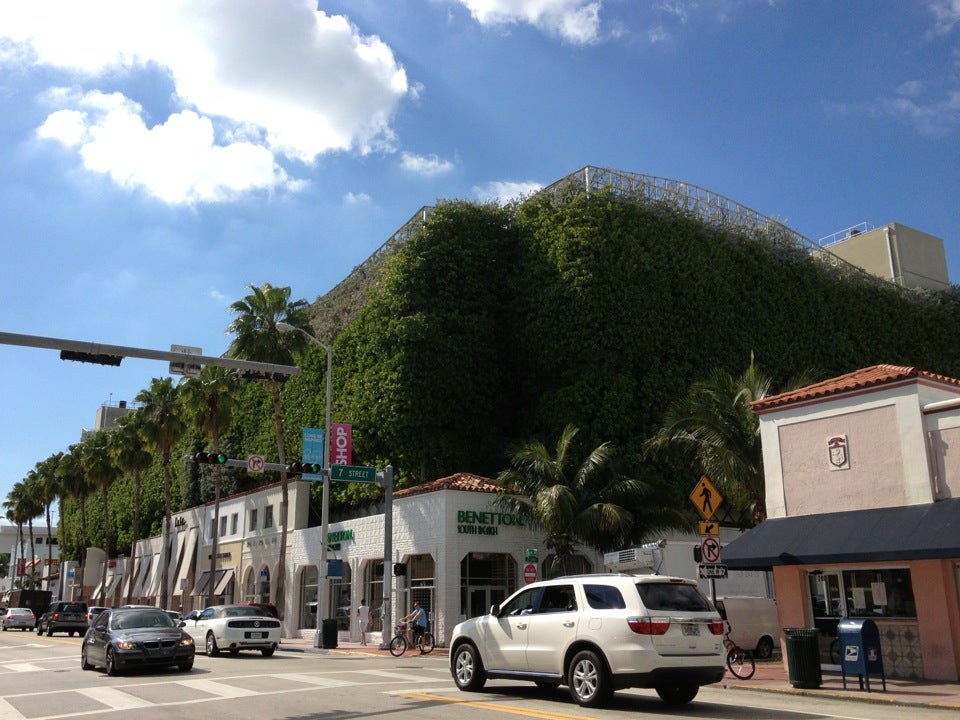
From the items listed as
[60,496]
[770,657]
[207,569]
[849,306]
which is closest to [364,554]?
[770,657]

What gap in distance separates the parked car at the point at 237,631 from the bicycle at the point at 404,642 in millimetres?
3828

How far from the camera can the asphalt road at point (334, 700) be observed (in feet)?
38.0

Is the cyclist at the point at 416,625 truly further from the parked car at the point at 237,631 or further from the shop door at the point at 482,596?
the parked car at the point at 237,631

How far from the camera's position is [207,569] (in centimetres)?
5100

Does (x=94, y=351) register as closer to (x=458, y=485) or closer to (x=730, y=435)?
(x=730, y=435)

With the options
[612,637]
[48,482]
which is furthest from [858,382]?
[48,482]

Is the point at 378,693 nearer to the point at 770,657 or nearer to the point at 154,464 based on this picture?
Answer: the point at 770,657

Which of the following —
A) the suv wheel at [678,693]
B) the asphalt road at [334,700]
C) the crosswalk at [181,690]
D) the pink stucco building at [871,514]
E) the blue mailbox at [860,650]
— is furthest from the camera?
the pink stucco building at [871,514]

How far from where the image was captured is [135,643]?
18.1 meters

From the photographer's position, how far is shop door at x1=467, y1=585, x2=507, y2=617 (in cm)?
3162

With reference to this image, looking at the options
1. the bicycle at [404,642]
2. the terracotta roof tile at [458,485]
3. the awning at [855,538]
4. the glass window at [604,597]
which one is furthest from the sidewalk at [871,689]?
the terracotta roof tile at [458,485]

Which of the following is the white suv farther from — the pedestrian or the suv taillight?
the pedestrian

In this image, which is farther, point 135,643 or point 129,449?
point 129,449

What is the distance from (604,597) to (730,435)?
13.9m
